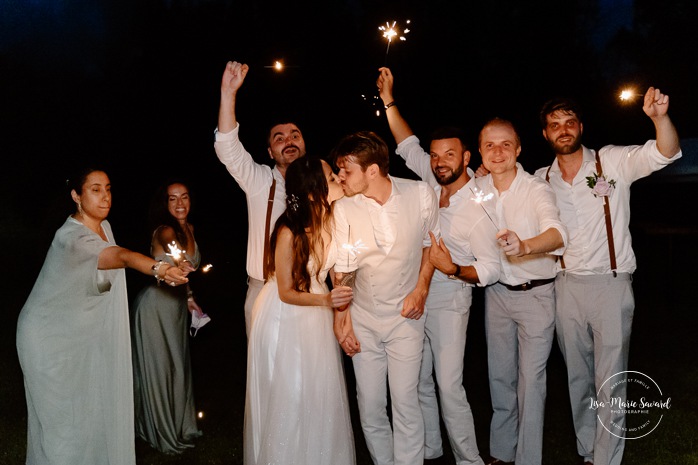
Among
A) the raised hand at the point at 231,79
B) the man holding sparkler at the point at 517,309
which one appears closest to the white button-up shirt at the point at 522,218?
the man holding sparkler at the point at 517,309

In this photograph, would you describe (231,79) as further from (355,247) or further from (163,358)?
(163,358)

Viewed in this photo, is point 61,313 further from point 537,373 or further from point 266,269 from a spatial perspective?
point 537,373

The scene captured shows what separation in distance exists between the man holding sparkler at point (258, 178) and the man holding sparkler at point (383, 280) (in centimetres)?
91

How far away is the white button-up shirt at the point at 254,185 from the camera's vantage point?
4.55 metres

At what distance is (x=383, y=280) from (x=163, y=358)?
2002mm

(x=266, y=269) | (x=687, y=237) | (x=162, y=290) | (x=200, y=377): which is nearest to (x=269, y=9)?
(x=200, y=377)

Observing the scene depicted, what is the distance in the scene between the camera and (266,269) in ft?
12.8

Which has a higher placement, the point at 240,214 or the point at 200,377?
the point at 240,214

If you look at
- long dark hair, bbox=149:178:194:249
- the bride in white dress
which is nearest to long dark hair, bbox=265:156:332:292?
the bride in white dress

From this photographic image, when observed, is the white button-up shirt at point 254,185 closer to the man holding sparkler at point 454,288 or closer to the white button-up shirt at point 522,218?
the man holding sparkler at point 454,288

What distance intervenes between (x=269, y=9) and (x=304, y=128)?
2.32 m

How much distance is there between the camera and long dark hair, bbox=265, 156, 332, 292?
366cm

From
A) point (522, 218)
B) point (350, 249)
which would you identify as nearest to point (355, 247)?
point (350, 249)

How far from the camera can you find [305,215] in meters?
3.65
